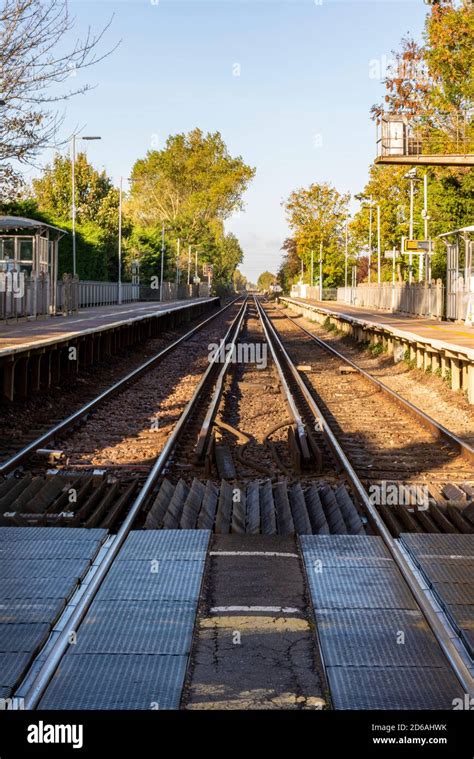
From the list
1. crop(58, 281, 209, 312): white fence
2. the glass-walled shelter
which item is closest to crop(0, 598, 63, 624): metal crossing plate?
the glass-walled shelter

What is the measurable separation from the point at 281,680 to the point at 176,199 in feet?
347

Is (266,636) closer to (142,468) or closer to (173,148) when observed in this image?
(142,468)

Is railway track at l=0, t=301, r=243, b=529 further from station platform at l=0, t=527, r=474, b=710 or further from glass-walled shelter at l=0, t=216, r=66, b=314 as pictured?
glass-walled shelter at l=0, t=216, r=66, b=314

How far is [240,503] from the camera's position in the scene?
912 cm

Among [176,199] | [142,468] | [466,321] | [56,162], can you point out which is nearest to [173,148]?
[176,199]

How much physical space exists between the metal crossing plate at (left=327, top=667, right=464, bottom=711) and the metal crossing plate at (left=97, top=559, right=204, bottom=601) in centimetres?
149

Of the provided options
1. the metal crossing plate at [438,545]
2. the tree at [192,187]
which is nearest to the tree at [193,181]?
the tree at [192,187]

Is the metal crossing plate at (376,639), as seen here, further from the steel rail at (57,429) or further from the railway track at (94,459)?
the steel rail at (57,429)

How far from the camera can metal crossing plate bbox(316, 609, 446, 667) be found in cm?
520

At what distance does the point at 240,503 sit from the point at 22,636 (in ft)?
12.4

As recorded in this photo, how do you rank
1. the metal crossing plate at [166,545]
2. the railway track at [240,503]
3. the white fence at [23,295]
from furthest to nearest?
the white fence at [23,295], the metal crossing plate at [166,545], the railway track at [240,503]

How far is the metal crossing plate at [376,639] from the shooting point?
205 inches

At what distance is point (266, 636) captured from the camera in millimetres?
5527

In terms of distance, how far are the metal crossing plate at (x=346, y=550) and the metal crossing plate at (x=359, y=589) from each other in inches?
6.3
